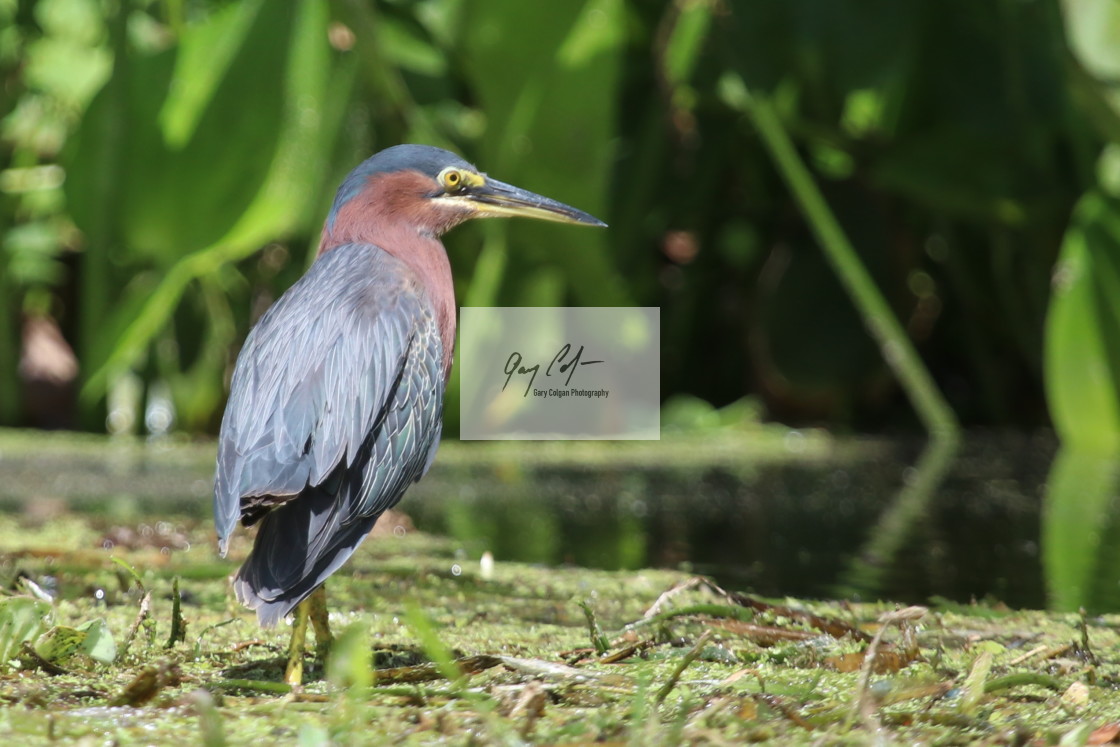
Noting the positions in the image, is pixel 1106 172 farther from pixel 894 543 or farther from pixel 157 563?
pixel 157 563

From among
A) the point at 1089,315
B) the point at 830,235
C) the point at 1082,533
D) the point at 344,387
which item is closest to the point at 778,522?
the point at 1082,533

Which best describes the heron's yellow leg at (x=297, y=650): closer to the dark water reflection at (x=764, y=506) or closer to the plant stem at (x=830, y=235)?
the dark water reflection at (x=764, y=506)

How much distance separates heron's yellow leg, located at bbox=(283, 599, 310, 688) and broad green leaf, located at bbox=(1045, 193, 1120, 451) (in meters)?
3.90

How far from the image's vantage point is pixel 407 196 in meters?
2.32

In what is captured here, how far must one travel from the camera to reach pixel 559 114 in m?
4.80

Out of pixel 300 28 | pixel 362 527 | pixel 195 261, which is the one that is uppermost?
pixel 300 28

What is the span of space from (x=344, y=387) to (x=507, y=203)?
0.60 metres

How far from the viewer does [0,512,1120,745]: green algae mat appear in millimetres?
1523

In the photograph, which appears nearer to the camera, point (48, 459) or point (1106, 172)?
point (48, 459)

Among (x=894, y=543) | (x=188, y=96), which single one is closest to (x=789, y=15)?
(x=188, y=96)

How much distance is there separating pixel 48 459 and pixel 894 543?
2774 mm

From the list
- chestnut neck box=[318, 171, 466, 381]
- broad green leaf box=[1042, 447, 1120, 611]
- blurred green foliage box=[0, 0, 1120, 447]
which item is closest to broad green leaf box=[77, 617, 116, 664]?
chestnut neck box=[318, 171, 466, 381]

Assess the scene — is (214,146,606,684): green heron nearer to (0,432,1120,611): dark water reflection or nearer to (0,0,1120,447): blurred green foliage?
(0,432,1120,611): dark water reflection

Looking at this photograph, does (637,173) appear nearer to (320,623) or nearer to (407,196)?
(407,196)
